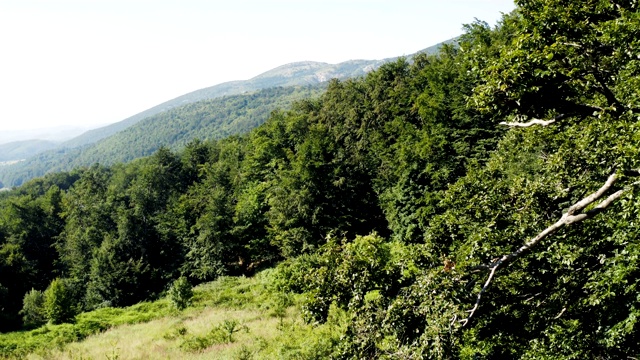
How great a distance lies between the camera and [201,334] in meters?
20.5

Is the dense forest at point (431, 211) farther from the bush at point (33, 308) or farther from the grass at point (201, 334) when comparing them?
the grass at point (201, 334)

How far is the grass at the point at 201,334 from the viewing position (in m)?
16.5

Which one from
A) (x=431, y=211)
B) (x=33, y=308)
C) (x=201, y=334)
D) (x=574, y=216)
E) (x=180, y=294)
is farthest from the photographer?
(x=33, y=308)

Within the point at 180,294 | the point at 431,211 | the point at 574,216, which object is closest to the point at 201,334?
the point at 180,294

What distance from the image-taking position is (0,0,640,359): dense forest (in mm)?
6855

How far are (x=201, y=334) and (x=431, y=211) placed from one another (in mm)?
21159

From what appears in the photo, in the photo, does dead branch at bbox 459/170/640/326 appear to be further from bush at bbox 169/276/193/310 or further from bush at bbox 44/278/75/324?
bush at bbox 44/278/75/324

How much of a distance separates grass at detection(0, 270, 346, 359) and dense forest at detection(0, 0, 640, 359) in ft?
7.09

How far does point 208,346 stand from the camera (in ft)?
61.0

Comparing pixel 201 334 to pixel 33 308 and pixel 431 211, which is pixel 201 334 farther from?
pixel 33 308

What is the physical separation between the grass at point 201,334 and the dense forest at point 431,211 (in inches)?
85.0

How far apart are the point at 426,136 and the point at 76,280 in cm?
4911

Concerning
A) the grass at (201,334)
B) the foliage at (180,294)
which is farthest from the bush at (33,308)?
the foliage at (180,294)

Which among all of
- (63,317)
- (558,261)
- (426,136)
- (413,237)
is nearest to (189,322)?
(63,317)
